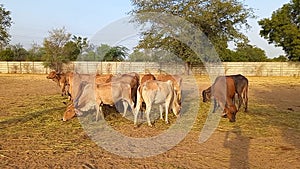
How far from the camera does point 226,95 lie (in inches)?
412

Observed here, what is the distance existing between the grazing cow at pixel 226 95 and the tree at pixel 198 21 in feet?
69.8

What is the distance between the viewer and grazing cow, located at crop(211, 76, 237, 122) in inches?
388

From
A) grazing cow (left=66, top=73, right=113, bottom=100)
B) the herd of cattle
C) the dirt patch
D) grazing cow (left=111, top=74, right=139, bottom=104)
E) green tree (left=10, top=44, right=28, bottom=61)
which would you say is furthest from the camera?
green tree (left=10, top=44, right=28, bottom=61)

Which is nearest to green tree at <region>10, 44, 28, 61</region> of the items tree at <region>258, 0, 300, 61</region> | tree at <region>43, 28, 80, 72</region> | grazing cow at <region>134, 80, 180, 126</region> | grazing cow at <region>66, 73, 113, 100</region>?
tree at <region>43, 28, 80, 72</region>

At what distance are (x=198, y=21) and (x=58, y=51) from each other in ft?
66.1

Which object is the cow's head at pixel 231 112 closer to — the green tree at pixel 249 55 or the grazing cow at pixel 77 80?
the grazing cow at pixel 77 80

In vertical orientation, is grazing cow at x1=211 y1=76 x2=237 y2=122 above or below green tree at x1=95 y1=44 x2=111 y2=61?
below

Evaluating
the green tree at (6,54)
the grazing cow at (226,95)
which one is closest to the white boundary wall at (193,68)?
the green tree at (6,54)

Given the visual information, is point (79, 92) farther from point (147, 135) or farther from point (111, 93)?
point (147, 135)

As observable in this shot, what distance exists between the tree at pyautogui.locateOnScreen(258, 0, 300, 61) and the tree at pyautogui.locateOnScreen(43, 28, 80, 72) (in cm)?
2547

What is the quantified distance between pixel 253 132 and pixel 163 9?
26.9m

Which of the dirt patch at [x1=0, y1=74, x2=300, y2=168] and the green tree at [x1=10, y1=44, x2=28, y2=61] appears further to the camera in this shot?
the green tree at [x1=10, y1=44, x2=28, y2=61]

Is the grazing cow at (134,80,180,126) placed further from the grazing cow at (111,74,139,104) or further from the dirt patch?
the grazing cow at (111,74,139,104)

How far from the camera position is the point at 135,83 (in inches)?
443
